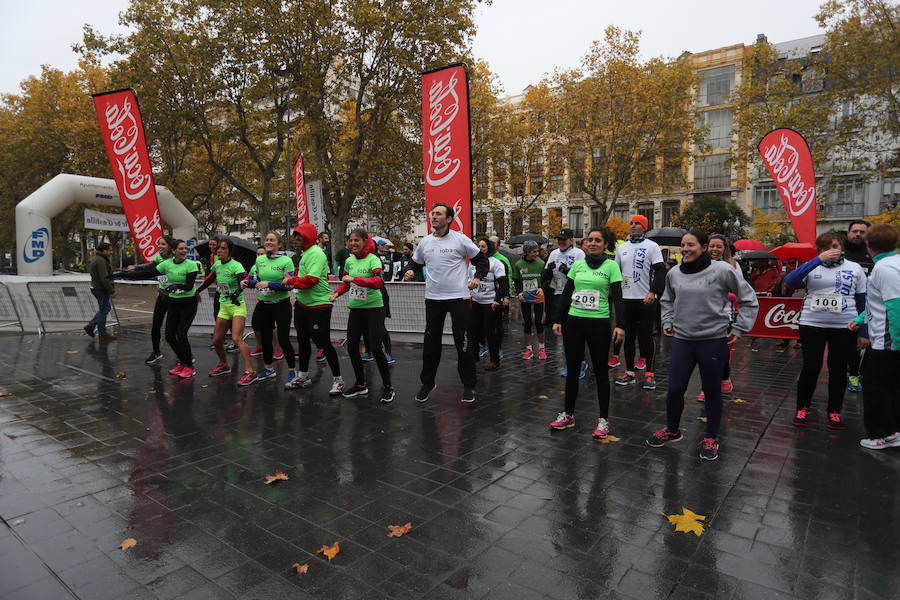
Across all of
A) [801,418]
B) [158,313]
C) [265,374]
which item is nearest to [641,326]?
[801,418]

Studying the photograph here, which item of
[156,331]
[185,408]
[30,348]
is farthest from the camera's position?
[30,348]

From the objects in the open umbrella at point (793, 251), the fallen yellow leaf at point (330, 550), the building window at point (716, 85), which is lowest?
the fallen yellow leaf at point (330, 550)

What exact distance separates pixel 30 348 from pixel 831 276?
12.5 metres

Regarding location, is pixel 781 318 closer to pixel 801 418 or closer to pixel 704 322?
pixel 801 418

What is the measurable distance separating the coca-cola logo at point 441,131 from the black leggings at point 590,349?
4.21 metres

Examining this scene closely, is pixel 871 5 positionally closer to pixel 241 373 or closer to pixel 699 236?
pixel 699 236

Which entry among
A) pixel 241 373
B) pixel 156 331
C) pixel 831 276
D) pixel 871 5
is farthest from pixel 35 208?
pixel 871 5

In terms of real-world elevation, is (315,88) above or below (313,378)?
above

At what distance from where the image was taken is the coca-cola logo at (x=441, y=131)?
8.50 metres

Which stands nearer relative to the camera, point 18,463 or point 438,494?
point 438,494

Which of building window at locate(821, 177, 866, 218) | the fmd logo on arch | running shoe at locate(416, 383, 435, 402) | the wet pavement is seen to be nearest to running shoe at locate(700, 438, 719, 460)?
the wet pavement

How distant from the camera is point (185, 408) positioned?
5961mm

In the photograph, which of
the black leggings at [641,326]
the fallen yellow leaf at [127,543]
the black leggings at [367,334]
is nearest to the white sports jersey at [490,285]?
the black leggings at [641,326]

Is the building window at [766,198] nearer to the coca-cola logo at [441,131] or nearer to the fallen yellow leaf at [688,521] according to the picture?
the coca-cola logo at [441,131]
